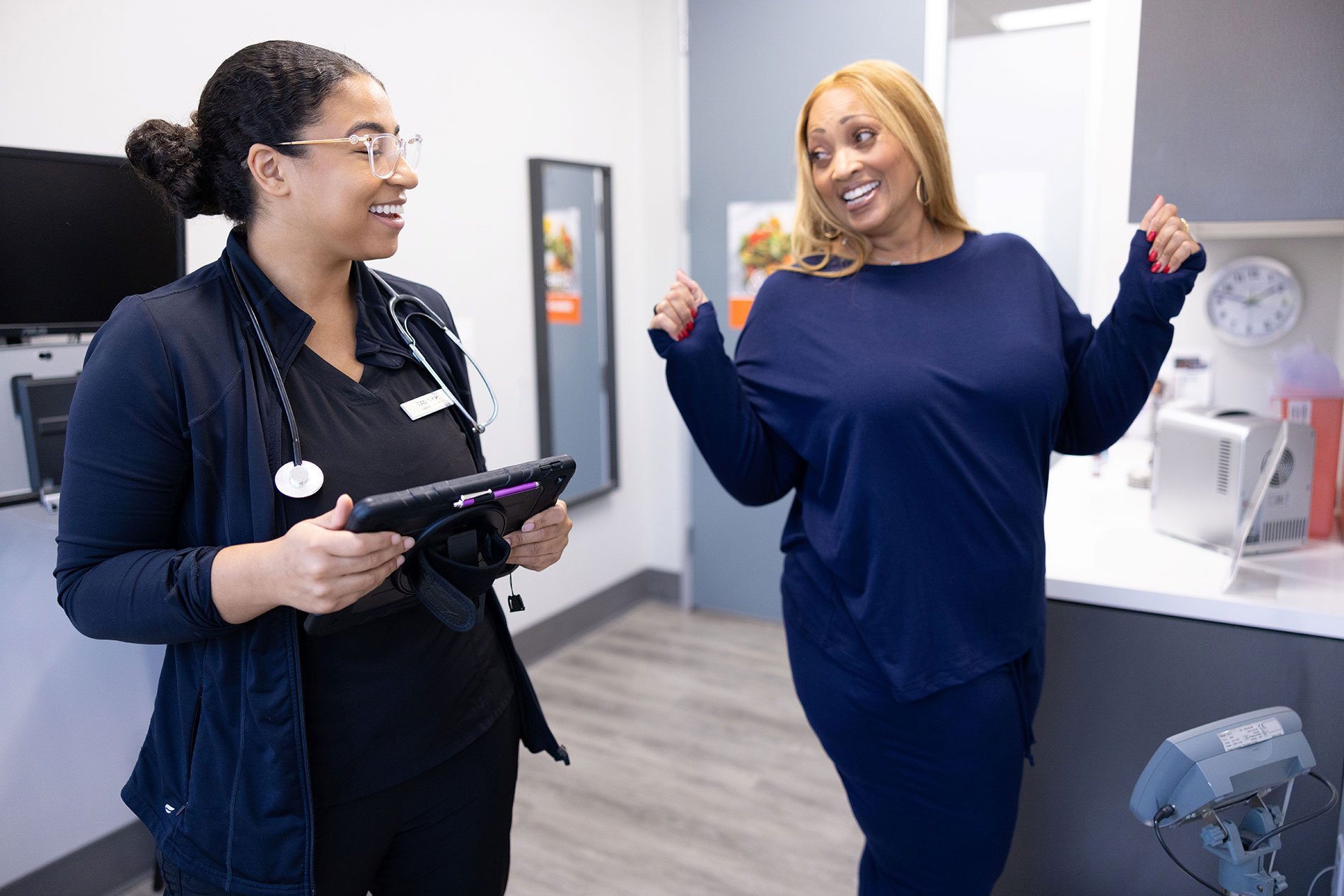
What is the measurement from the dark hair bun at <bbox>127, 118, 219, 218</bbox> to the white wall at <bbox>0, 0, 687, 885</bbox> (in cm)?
77

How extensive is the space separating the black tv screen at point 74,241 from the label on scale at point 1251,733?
1.83 m

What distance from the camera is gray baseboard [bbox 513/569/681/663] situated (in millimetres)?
3471

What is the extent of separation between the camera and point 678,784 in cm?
266

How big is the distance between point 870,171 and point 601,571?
260 centimetres

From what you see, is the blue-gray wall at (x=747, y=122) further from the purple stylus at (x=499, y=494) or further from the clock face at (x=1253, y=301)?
the purple stylus at (x=499, y=494)

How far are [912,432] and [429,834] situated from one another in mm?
848

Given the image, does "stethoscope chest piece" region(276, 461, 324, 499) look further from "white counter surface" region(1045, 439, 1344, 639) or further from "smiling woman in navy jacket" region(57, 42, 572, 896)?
"white counter surface" region(1045, 439, 1344, 639)

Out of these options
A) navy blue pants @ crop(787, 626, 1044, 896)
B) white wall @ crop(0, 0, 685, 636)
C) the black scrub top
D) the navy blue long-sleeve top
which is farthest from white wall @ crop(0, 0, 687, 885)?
navy blue pants @ crop(787, 626, 1044, 896)

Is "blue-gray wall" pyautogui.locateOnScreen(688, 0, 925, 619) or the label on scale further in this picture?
"blue-gray wall" pyautogui.locateOnScreen(688, 0, 925, 619)

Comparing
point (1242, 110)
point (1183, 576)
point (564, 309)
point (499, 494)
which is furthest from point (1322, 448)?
point (564, 309)

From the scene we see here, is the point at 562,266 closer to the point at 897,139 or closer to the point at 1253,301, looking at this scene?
the point at 897,139

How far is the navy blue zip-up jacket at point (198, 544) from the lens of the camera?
3.30ft

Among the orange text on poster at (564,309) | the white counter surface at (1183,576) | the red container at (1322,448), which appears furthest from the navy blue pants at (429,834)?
the orange text on poster at (564,309)

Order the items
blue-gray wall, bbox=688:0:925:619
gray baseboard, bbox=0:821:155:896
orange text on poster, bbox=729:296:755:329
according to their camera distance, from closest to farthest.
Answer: gray baseboard, bbox=0:821:155:896 < blue-gray wall, bbox=688:0:925:619 < orange text on poster, bbox=729:296:755:329
